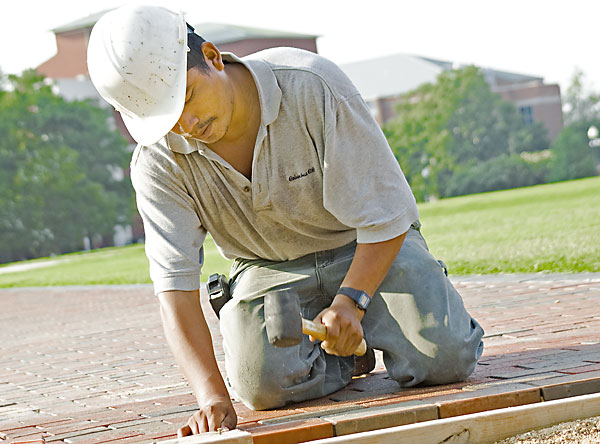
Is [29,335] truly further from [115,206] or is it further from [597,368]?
[115,206]

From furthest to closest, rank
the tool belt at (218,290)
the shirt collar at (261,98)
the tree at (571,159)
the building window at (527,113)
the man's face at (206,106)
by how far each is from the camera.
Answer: the building window at (527,113) < the tree at (571,159) < the tool belt at (218,290) < the shirt collar at (261,98) < the man's face at (206,106)

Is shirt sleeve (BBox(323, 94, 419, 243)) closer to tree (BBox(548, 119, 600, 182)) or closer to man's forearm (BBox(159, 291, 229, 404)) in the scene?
man's forearm (BBox(159, 291, 229, 404))

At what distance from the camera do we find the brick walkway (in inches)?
136

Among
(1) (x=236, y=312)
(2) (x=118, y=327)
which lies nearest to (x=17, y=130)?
(2) (x=118, y=327)

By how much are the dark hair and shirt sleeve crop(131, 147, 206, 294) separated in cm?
57

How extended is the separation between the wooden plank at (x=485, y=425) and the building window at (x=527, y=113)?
289 feet

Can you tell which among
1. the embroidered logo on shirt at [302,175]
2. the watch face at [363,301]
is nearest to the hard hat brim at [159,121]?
the embroidered logo on shirt at [302,175]

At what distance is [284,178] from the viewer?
3953 mm

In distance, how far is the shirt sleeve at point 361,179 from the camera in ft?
12.4

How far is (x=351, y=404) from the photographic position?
3.80m

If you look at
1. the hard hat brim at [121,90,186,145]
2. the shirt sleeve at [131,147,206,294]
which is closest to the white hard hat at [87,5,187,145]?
the hard hat brim at [121,90,186,145]

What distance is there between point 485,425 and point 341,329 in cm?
66

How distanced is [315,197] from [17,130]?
54.1 metres

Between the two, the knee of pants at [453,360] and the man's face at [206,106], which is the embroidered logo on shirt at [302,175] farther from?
the knee of pants at [453,360]
